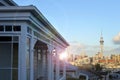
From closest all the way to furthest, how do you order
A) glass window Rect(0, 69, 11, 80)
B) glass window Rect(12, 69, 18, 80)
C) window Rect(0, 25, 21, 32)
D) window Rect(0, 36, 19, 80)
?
window Rect(0, 25, 21, 32) < glass window Rect(12, 69, 18, 80) < window Rect(0, 36, 19, 80) < glass window Rect(0, 69, 11, 80)

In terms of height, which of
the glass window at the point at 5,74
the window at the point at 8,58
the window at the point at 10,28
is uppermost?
the window at the point at 10,28

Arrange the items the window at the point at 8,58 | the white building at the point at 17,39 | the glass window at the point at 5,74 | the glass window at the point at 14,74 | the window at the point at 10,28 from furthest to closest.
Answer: the glass window at the point at 5,74
the window at the point at 8,58
the glass window at the point at 14,74
the window at the point at 10,28
the white building at the point at 17,39

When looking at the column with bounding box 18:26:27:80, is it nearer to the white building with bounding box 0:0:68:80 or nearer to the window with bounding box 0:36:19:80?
the white building with bounding box 0:0:68:80

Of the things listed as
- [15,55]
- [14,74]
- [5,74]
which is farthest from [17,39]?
[5,74]

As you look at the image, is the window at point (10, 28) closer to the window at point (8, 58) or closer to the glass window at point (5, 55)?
the window at point (8, 58)

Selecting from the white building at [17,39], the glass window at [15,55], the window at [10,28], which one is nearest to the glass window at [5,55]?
the white building at [17,39]

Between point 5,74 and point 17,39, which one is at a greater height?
point 17,39

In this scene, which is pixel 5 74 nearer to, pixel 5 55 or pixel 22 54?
pixel 5 55

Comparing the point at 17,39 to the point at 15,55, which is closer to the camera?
the point at 17,39

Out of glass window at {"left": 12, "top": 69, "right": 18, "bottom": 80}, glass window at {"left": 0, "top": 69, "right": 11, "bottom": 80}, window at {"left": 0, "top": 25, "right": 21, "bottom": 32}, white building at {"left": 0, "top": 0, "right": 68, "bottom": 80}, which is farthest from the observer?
glass window at {"left": 0, "top": 69, "right": 11, "bottom": 80}

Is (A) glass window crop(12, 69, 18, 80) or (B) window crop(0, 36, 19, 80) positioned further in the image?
(B) window crop(0, 36, 19, 80)

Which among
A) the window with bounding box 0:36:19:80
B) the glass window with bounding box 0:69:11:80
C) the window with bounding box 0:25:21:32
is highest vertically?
the window with bounding box 0:25:21:32

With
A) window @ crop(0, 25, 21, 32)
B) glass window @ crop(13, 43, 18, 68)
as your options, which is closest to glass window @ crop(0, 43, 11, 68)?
glass window @ crop(13, 43, 18, 68)

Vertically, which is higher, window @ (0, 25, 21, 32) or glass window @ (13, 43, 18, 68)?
window @ (0, 25, 21, 32)
